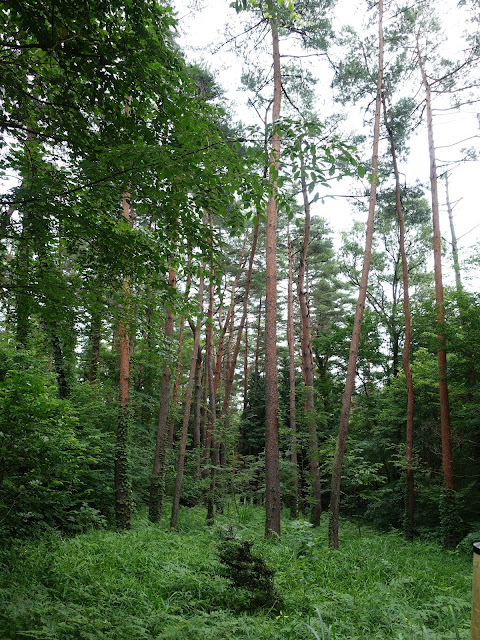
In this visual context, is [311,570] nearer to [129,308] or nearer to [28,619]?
[28,619]

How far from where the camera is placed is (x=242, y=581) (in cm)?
416

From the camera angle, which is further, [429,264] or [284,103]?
[429,264]

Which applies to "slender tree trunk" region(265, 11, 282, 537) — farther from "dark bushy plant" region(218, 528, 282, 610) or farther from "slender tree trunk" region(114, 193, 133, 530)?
"slender tree trunk" region(114, 193, 133, 530)

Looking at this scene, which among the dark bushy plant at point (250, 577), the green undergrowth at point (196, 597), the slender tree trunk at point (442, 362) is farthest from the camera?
the slender tree trunk at point (442, 362)

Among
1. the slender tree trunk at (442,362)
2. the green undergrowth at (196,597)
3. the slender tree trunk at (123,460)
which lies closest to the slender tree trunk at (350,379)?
the green undergrowth at (196,597)

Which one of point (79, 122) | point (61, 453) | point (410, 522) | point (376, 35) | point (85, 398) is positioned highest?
point (376, 35)

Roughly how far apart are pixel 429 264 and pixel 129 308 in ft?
63.5

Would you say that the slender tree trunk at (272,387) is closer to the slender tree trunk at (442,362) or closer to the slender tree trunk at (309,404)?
the slender tree trunk at (309,404)

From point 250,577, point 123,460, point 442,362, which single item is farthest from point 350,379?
point 123,460

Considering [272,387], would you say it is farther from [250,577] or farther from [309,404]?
[309,404]

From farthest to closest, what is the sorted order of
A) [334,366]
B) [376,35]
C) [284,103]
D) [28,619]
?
[334,366]
[284,103]
[376,35]
[28,619]

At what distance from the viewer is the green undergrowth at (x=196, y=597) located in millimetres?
3186

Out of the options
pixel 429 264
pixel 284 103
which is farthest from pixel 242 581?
pixel 429 264

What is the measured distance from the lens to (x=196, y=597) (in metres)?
4.32
